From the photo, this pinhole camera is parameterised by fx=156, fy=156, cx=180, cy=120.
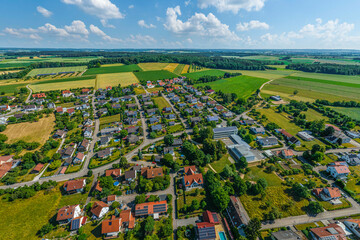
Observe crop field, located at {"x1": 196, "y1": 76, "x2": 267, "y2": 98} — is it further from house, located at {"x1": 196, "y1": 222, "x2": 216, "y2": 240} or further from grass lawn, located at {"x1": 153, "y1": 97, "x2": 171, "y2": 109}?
house, located at {"x1": 196, "y1": 222, "x2": 216, "y2": 240}

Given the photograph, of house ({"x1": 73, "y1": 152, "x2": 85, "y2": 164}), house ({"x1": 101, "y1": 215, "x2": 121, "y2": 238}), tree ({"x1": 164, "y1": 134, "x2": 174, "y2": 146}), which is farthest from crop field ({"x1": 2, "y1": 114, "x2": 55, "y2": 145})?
house ({"x1": 101, "y1": 215, "x2": 121, "y2": 238})

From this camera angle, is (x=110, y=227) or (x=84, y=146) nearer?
(x=110, y=227)

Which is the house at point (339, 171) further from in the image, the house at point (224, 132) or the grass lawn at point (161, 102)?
the grass lawn at point (161, 102)

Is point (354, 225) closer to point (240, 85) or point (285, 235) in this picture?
point (285, 235)

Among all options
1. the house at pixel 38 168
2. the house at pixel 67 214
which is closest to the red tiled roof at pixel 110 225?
the house at pixel 67 214

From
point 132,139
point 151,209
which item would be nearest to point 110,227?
point 151,209

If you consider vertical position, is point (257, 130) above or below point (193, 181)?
above
